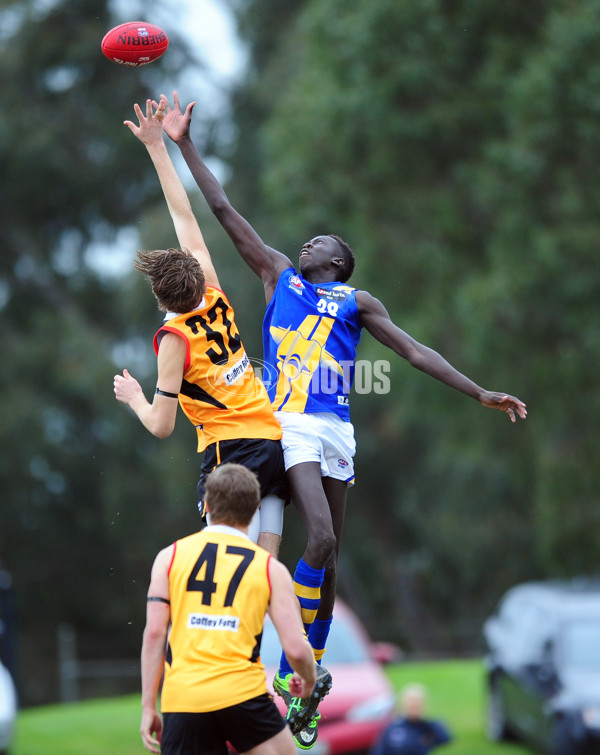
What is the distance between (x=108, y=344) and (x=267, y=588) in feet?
72.1

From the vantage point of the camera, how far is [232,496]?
5.14 m

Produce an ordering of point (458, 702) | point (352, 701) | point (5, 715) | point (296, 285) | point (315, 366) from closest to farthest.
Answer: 1. point (315, 366)
2. point (296, 285)
3. point (352, 701)
4. point (5, 715)
5. point (458, 702)

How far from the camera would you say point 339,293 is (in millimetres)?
6301

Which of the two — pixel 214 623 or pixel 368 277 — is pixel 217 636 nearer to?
pixel 214 623

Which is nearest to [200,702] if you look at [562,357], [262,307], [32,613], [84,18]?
[562,357]

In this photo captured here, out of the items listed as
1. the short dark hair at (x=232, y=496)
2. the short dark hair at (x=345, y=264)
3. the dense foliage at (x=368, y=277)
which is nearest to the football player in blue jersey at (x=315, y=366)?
the short dark hair at (x=345, y=264)

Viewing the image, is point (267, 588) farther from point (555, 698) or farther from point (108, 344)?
point (108, 344)

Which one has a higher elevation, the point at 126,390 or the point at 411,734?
the point at 126,390

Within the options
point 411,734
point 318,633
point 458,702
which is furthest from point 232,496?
point 458,702

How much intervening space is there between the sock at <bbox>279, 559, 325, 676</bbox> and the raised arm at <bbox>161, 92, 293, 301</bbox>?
5.21 feet

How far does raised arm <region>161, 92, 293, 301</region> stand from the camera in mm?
6391

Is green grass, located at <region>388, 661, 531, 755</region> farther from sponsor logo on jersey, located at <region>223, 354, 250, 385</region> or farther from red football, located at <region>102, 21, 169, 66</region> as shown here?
red football, located at <region>102, 21, 169, 66</region>

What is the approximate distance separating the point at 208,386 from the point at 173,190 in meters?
1.27

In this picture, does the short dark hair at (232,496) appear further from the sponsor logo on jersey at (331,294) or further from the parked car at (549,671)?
the parked car at (549,671)
